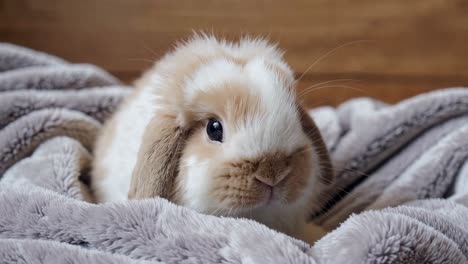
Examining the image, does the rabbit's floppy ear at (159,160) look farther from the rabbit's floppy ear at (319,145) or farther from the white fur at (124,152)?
the rabbit's floppy ear at (319,145)

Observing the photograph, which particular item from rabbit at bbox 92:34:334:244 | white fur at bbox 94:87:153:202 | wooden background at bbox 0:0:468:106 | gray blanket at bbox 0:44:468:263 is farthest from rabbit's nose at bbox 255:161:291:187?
wooden background at bbox 0:0:468:106

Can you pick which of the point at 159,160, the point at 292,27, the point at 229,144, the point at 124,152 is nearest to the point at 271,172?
the point at 229,144

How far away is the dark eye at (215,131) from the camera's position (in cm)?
95

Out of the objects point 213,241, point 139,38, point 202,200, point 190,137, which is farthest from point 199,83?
point 139,38

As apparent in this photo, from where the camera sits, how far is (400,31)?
1.86 meters

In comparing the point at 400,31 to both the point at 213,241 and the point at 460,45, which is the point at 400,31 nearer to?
the point at 460,45

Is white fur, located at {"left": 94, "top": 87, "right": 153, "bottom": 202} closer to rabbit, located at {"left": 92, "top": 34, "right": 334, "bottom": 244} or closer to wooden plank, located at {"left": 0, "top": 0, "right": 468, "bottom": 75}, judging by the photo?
rabbit, located at {"left": 92, "top": 34, "right": 334, "bottom": 244}

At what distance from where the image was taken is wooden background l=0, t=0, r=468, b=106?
1849mm

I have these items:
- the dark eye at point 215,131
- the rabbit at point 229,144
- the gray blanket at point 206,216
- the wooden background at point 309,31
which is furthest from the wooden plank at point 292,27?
the dark eye at point 215,131

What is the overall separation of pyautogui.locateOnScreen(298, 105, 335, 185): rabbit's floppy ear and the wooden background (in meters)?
Answer: 0.74

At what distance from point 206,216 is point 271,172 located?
0.14 metres

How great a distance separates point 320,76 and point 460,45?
19.0 inches

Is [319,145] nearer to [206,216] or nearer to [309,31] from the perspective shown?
[206,216]

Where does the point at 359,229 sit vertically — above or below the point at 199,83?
below
